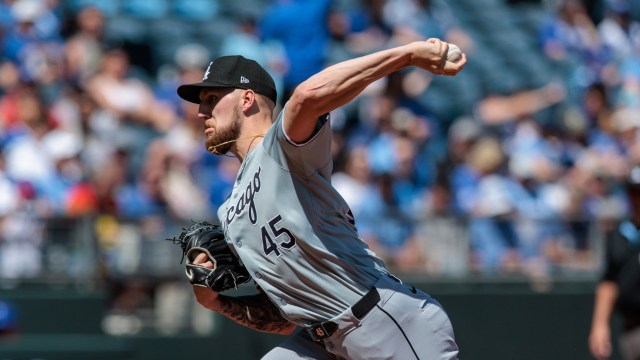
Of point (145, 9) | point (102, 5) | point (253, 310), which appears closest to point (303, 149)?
point (253, 310)

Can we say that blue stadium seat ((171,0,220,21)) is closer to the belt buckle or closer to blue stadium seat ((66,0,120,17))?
blue stadium seat ((66,0,120,17))

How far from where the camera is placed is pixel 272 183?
14.0ft

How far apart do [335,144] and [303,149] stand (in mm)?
6062

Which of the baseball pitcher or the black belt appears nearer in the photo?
the baseball pitcher

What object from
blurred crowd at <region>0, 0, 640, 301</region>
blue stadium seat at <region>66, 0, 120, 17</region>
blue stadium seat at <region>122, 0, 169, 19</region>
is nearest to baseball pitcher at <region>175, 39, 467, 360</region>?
blurred crowd at <region>0, 0, 640, 301</region>

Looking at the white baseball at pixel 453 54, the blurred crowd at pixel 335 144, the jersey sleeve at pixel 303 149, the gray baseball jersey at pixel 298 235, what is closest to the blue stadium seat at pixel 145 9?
the blurred crowd at pixel 335 144

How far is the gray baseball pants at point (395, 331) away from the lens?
4.32m

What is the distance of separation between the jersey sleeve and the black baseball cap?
0.46m

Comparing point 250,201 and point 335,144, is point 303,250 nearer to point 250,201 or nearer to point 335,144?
point 250,201

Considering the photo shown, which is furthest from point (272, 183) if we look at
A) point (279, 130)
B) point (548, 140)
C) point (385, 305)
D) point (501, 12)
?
point (501, 12)

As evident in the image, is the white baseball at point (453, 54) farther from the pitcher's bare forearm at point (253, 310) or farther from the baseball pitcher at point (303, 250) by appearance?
the pitcher's bare forearm at point (253, 310)

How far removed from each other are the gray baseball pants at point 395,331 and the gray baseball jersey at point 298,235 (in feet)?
0.25

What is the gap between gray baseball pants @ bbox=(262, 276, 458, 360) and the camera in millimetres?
4320

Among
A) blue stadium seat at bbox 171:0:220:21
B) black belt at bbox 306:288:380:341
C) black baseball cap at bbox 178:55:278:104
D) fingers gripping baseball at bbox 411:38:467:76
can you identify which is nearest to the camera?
fingers gripping baseball at bbox 411:38:467:76
